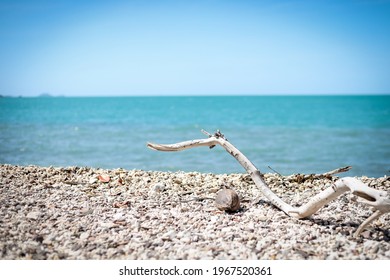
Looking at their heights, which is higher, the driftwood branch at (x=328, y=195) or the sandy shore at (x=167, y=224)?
the driftwood branch at (x=328, y=195)

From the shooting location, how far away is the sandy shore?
109 inches

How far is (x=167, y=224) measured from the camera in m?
3.26

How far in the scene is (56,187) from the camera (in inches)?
176

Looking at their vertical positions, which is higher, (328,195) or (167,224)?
(328,195)

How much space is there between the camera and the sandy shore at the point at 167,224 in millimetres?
2766

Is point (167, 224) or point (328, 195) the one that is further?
point (167, 224)

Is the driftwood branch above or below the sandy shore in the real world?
above
